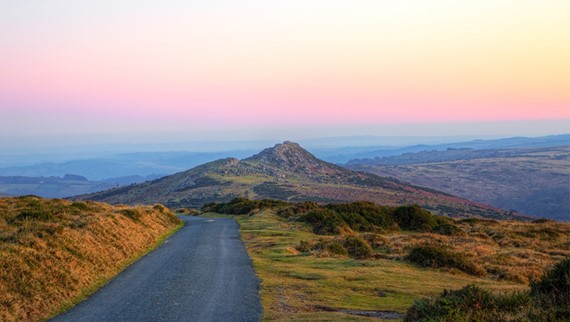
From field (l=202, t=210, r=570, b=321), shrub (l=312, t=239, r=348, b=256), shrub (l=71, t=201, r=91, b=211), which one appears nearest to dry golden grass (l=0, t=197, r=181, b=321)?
shrub (l=71, t=201, r=91, b=211)

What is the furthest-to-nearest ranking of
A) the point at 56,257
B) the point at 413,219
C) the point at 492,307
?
the point at 413,219 → the point at 56,257 → the point at 492,307

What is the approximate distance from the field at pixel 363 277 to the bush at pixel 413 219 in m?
9.44

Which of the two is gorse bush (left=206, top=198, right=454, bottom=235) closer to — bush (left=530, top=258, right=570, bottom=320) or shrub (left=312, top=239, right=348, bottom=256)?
shrub (left=312, top=239, right=348, bottom=256)

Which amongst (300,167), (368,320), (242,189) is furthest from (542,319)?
(300,167)

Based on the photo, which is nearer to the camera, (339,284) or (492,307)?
(492,307)

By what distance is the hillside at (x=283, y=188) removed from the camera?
101 m

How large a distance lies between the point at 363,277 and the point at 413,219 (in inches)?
1110

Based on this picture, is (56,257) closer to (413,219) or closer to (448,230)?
(448,230)

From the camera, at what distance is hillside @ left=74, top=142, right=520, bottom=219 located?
100938 mm

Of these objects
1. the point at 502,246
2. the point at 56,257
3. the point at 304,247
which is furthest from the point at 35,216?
the point at 502,246

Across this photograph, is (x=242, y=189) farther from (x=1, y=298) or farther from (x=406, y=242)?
(x=1, y=298)

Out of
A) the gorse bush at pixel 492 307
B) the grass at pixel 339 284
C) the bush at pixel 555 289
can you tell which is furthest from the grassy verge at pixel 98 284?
the bush at pixel 555 289

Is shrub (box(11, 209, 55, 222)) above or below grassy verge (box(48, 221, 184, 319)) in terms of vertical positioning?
above

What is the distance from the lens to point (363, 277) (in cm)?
1997
